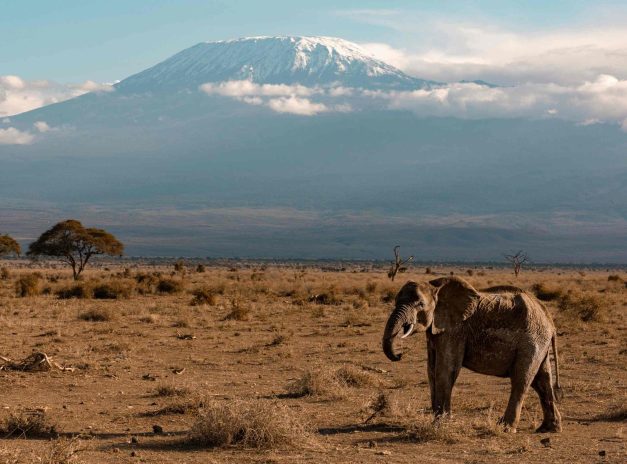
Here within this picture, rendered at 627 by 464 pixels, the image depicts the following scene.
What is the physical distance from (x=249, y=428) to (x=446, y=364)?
8.37 feet

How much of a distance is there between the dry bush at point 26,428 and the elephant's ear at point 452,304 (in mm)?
4922

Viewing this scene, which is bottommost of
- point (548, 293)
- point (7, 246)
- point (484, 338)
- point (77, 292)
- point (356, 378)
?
point (77, 292)

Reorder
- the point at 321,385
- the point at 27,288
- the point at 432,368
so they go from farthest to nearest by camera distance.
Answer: the point at 27,288 < the point at 321,385 < the point at 432,368

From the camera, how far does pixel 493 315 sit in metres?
12.1

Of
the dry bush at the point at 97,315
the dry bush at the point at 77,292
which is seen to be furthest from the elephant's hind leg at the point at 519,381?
the dry bush at the point at 77,292

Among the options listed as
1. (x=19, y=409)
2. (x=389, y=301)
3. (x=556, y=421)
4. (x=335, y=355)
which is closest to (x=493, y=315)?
(x=556, y=421)

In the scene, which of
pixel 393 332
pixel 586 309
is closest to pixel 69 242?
pixel 586 309

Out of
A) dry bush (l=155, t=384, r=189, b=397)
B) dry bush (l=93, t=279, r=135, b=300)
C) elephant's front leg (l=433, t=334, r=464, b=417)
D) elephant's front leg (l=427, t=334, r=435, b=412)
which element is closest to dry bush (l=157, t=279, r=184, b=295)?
dry bush (l=93, t=279, r=135, b=300)

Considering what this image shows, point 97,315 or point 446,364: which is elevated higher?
point 446,364

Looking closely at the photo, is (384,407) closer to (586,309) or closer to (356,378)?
(356,378)

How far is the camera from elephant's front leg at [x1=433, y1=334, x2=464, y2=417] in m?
11.9

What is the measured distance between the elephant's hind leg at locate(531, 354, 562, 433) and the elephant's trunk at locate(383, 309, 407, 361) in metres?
2.20

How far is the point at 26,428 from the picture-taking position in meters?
11.9

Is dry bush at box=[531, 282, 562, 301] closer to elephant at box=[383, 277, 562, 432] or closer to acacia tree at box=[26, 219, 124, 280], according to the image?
elephant at box=[383, 277, 562, 432]
